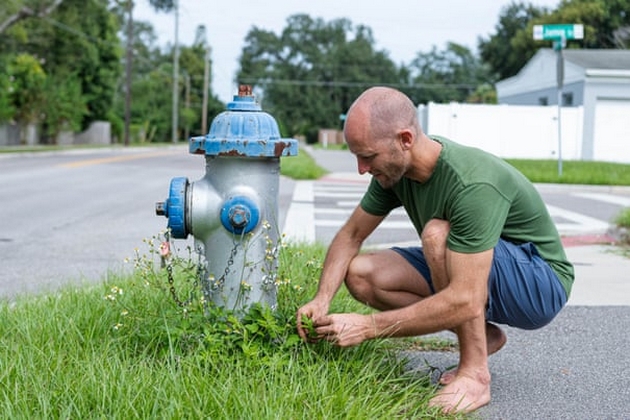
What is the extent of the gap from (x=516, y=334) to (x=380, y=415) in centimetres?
199

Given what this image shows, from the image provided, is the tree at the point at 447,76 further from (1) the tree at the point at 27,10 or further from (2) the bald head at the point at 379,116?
(2) the bald head at the point at 379,116

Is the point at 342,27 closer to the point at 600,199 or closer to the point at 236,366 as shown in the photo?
the point at 600,199

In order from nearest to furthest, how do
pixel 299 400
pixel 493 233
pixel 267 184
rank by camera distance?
1. pixel 299 400
2. pixel 493 233
3. pixel 267 184

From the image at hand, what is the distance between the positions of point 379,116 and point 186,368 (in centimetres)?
114

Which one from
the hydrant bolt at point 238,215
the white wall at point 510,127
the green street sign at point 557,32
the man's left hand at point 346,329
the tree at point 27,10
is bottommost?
the man's left hand at point 346,329

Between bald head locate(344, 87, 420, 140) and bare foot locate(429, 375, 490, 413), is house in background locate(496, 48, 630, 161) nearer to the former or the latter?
bare foot locate(429, 375, 490, 413)

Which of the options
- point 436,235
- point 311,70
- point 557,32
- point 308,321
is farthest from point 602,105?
point 311,70

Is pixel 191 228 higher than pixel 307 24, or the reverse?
pixel 307 24

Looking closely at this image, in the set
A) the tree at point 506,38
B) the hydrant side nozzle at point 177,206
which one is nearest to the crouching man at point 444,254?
the hydrant side nozzle at point 177,206

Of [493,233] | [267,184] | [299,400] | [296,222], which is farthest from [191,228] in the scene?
[296,222]

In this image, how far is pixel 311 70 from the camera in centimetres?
7606

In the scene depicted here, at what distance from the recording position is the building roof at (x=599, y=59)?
96.2 feet

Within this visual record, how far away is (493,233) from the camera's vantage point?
2.95 metres

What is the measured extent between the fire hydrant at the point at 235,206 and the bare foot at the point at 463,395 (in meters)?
0.84
